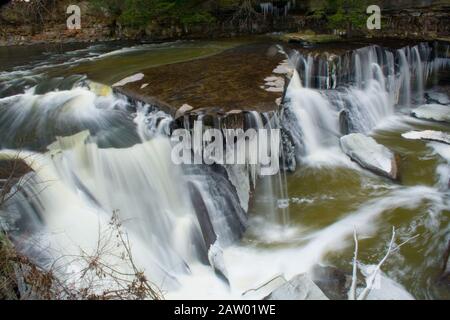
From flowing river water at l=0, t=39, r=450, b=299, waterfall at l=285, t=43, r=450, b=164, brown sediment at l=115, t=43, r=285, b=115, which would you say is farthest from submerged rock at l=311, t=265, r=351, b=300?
waterfall at l=285, t=43, r=450, b=164

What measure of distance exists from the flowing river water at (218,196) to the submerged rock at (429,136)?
0.12 meters

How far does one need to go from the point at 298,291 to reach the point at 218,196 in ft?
7.18

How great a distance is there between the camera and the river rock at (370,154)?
21.1ft

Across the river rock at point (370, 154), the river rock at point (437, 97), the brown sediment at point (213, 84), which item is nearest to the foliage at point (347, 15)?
the river rock at point (437, 97)

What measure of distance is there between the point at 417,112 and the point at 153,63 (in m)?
5.54

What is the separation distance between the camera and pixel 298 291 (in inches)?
151

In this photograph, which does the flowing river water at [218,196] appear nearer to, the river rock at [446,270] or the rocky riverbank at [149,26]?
the river rock at [446,270]

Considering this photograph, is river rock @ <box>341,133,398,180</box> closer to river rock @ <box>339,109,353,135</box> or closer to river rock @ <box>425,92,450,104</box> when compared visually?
river rock @ <box>339,109,353,135</box>

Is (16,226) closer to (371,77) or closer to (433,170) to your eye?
(433,170)

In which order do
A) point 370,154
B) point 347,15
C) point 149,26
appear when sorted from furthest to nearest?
point 149,26 → point 347,15 → point 370,154

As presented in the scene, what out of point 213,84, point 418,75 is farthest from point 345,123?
point 418,75

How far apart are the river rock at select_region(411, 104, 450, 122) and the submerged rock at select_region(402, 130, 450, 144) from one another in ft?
3.37

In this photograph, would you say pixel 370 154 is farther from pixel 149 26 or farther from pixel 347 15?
pixel 149 26
